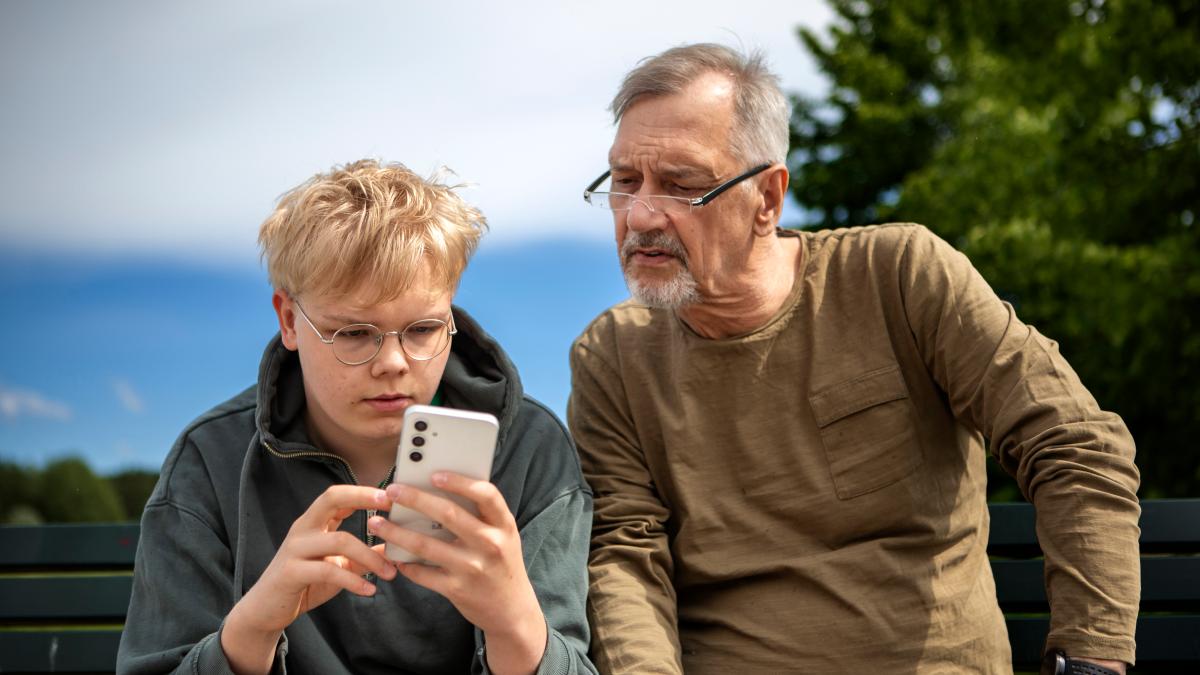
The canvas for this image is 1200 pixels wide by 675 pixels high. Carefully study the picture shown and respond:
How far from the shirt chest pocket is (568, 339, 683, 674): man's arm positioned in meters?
0.49

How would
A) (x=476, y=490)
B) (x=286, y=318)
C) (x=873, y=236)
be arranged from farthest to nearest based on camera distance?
1. (x=873, y=236)
2. (x=286, y=318)
3. (x=476, y=490)

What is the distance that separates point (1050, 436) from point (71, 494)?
941 cm

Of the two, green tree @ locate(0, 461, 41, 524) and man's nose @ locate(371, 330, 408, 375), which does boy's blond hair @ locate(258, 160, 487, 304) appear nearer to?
man's nose @ locate(371, 330, 408, 375)

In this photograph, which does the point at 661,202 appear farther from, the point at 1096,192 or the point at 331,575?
the point at 1096,192

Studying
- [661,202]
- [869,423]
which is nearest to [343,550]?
[661,202]

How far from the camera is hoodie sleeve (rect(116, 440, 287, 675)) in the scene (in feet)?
8.14

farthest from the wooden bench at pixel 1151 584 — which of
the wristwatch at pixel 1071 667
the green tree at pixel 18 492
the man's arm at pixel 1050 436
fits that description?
the green tree at pixel 18 492

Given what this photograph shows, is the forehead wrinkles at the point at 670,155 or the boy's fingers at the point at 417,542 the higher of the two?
the forehead wrinkles at the point at 670,155

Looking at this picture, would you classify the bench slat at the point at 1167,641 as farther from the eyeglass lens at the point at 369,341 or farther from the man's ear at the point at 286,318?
the man's ear at the point at 286,318

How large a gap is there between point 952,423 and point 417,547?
1.72 metres

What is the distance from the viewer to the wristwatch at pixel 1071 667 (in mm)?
2711

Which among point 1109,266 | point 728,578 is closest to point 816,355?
point 728,578

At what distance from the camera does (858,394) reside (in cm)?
315

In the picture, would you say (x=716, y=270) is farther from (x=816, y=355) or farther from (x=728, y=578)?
(x=728, y=578)
